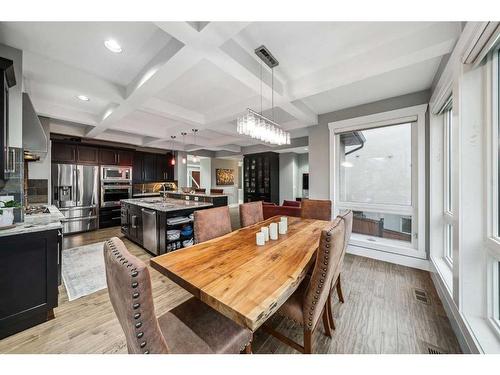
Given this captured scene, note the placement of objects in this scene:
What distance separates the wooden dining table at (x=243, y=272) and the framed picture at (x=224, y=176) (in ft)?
26.2

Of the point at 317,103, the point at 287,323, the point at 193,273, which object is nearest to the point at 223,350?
the point at 193,273

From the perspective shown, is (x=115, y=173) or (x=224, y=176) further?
(x=224, y=176)

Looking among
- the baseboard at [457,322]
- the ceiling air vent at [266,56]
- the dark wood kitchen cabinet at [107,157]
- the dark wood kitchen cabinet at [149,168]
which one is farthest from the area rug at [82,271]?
the baseboard at [457,322]

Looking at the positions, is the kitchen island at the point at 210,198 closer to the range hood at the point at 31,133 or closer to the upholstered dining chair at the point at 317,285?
the range hood at the point at 31,133

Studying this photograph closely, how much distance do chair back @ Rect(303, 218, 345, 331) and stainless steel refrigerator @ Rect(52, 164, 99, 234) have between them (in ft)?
18.1

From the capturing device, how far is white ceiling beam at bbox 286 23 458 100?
1729 mm

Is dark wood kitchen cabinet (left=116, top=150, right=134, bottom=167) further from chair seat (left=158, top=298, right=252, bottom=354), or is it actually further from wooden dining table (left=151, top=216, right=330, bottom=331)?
chair seat (left=158, top=298, right=252, bottom=354)

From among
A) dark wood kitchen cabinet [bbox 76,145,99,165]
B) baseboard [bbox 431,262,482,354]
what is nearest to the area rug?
dark wood kitchen cabinet [bbox 76,145,99,165]

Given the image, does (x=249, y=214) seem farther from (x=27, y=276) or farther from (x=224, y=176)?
(x=224, y=176)

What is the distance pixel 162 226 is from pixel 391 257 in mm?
3652

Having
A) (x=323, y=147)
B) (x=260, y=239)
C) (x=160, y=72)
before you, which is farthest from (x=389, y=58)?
(x=160, y=72)

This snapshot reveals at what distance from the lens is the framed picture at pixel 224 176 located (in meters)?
9.60

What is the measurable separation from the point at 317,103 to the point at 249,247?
284 centimetres

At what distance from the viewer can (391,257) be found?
3.02 metres
